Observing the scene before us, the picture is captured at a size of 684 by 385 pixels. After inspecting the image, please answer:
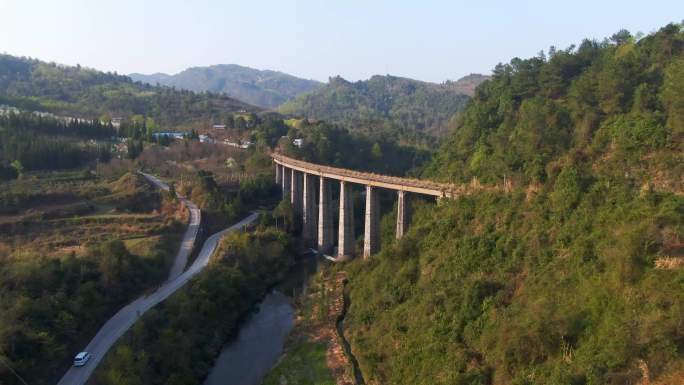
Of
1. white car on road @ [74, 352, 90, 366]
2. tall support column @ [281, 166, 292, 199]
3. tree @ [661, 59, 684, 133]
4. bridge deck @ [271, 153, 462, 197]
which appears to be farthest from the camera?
tall support column @ [281, 166, 292, 199]

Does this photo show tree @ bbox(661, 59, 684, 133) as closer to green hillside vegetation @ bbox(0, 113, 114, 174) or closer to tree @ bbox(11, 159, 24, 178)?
green hillside vegetation @ bbox(0, 113, 114, 174)

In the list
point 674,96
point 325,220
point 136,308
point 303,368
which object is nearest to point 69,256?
point 136,308

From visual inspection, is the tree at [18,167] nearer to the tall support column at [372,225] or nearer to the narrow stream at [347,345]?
the tall support column at [372,225]

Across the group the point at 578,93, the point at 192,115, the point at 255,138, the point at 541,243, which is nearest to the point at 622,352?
the point at 541,243

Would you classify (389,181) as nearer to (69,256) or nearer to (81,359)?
(69,256)

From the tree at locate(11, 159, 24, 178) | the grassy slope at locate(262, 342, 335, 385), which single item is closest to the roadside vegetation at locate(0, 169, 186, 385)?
the tree at locate(11, 159, 24, 178)

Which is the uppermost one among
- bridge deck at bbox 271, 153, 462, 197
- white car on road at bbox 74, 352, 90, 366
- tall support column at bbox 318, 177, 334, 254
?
bridge deck at bbox 271, 153, 462, 197

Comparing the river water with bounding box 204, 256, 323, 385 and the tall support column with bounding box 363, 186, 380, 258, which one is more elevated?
the tall support column with bounding box 363, 186, 380, 258

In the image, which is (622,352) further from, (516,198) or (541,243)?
(516,198)
